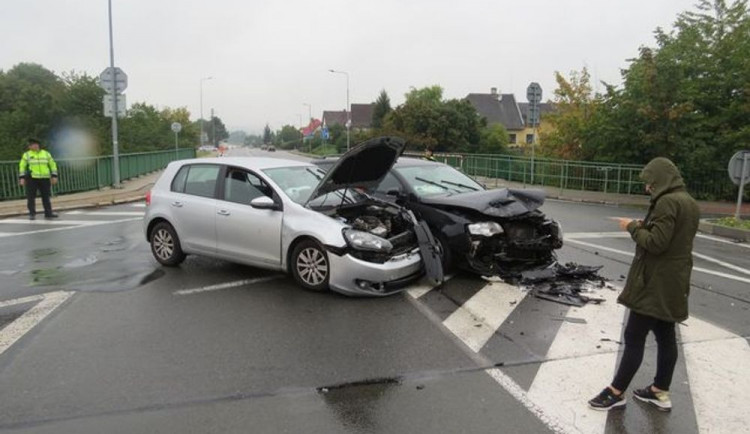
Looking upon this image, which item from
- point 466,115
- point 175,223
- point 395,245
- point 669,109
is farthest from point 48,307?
point 466,115

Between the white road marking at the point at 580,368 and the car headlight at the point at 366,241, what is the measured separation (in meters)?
2.02

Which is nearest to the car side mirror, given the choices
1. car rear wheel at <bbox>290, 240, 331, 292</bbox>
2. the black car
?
car rear wheel at <bbox>290, 240, 331, 292</bbox>

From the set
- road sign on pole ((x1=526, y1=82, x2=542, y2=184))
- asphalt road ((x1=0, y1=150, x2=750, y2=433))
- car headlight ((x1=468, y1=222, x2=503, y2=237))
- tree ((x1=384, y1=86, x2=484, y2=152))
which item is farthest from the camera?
tree ((x1=384, y1=86, x2=484, y2=152))

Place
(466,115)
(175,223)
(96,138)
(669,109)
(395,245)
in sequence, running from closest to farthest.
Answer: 1. (395,245)
2. (175,223)
3. (669,109)
4. (96,138)
5. (466,115)

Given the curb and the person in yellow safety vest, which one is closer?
the curb

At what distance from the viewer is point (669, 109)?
1967cm

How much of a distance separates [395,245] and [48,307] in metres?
3.85

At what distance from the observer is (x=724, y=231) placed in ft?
41.9

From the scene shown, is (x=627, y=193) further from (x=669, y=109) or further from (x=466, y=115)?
(x=466, y=115)

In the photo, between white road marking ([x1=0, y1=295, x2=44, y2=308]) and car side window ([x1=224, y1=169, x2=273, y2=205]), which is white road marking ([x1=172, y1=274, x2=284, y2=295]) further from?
white road marking ([x1=0, y1=295, x2=44, y2=308])

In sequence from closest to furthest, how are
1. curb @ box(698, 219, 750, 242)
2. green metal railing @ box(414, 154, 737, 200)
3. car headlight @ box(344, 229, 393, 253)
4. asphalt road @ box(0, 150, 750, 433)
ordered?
asphalt road @ box(0, 150, 750, 433)
car headlight @ box(344, 229, 393, 253)
curb @ box(698, 219, 750, 242)
green metal railing @ box(414, 154, 737, 200)

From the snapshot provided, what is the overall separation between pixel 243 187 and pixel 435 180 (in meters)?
2.75

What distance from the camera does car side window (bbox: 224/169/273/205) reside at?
7242mm

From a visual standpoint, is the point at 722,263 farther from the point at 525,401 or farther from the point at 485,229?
the point at 525,401
